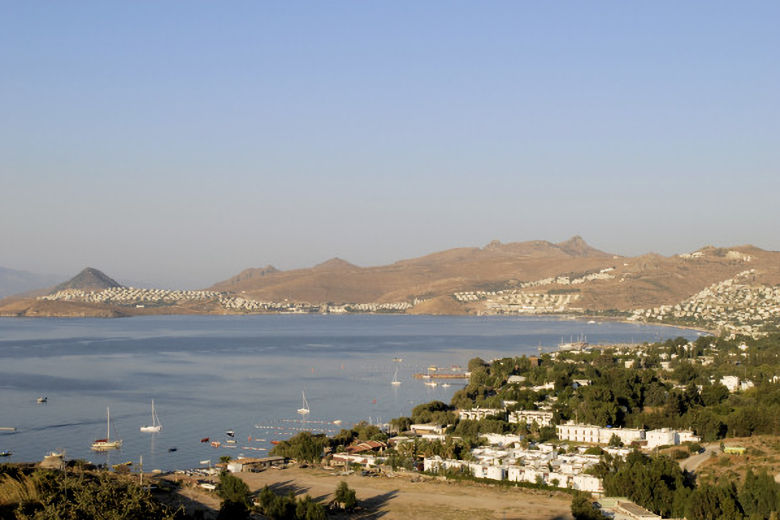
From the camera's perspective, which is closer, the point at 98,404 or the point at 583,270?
the point at 98,404

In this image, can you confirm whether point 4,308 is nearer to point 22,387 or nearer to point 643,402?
point 22,387

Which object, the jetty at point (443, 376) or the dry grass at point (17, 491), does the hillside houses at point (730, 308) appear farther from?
the dry grass at point (17, 491)

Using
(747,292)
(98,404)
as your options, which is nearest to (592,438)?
(98,404)

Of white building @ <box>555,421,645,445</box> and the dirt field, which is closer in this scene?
the dirt field

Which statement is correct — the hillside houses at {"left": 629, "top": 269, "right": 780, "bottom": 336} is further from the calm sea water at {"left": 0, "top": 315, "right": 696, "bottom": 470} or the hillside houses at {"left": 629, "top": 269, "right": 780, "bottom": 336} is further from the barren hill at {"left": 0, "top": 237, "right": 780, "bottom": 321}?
the calm sea water at {"left": 0, "top": 315, "right": 696, "bottom": 470}

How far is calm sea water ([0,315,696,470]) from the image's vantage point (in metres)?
27.9

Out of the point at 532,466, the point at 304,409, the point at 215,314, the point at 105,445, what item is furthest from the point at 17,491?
the point at 215,314

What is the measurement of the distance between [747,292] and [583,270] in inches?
2042

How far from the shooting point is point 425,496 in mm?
19469

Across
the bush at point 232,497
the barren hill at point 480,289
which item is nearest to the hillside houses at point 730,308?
the barren hill at point 480,289

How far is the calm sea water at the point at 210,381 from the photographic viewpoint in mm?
27875

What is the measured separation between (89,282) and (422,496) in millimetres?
161132

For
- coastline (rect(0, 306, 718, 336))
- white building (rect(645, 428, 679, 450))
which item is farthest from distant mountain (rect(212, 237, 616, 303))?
white building (rect(645, 428, 679, 450))

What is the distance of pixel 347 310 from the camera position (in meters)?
136
